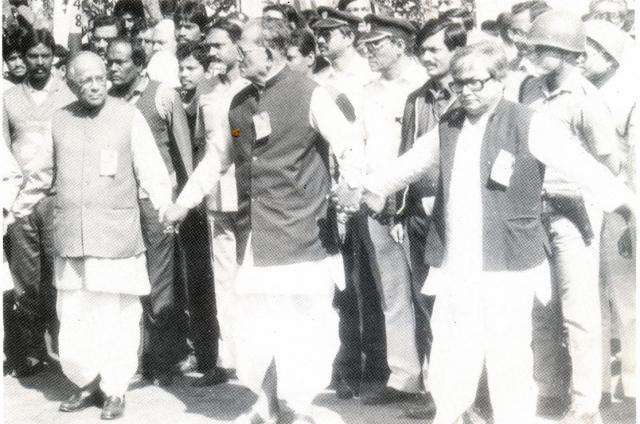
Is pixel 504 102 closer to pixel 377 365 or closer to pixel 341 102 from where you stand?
pixel 341 102

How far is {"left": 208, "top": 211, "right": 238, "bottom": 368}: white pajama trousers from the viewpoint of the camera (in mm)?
6574

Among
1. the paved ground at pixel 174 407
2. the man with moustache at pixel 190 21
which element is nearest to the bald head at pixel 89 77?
the paved ground at pixel 174 407

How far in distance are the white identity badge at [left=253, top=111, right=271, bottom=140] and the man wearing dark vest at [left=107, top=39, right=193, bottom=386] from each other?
1269 mm

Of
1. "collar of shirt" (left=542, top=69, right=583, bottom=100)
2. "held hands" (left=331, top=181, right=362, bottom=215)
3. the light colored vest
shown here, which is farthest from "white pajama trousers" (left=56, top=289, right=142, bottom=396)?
"collar of shirt" (left=542, top=69, right=583, bottom=100)

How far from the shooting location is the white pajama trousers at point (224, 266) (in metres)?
6.57

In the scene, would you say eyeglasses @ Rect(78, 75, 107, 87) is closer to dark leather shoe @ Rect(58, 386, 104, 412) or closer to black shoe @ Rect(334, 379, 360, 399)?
dark leather shoe @ Rect(58, 386, 104, 412)

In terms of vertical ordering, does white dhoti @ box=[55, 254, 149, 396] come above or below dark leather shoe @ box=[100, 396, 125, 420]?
above

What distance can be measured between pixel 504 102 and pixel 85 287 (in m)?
2.67

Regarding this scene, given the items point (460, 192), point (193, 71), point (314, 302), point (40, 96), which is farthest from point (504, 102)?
point (40, 96)

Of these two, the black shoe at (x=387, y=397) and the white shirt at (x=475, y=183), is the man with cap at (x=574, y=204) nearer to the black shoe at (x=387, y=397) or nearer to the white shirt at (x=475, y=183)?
the white shirt at (x=475, y=183)

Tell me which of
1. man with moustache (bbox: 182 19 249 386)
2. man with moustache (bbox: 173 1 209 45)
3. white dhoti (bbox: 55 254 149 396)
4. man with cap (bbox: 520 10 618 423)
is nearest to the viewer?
man with cap (bbox: 520 10 618 423)

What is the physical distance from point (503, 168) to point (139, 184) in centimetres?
237

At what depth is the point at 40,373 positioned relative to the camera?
7.21 m

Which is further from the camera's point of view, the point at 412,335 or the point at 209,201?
the point at 209,201
